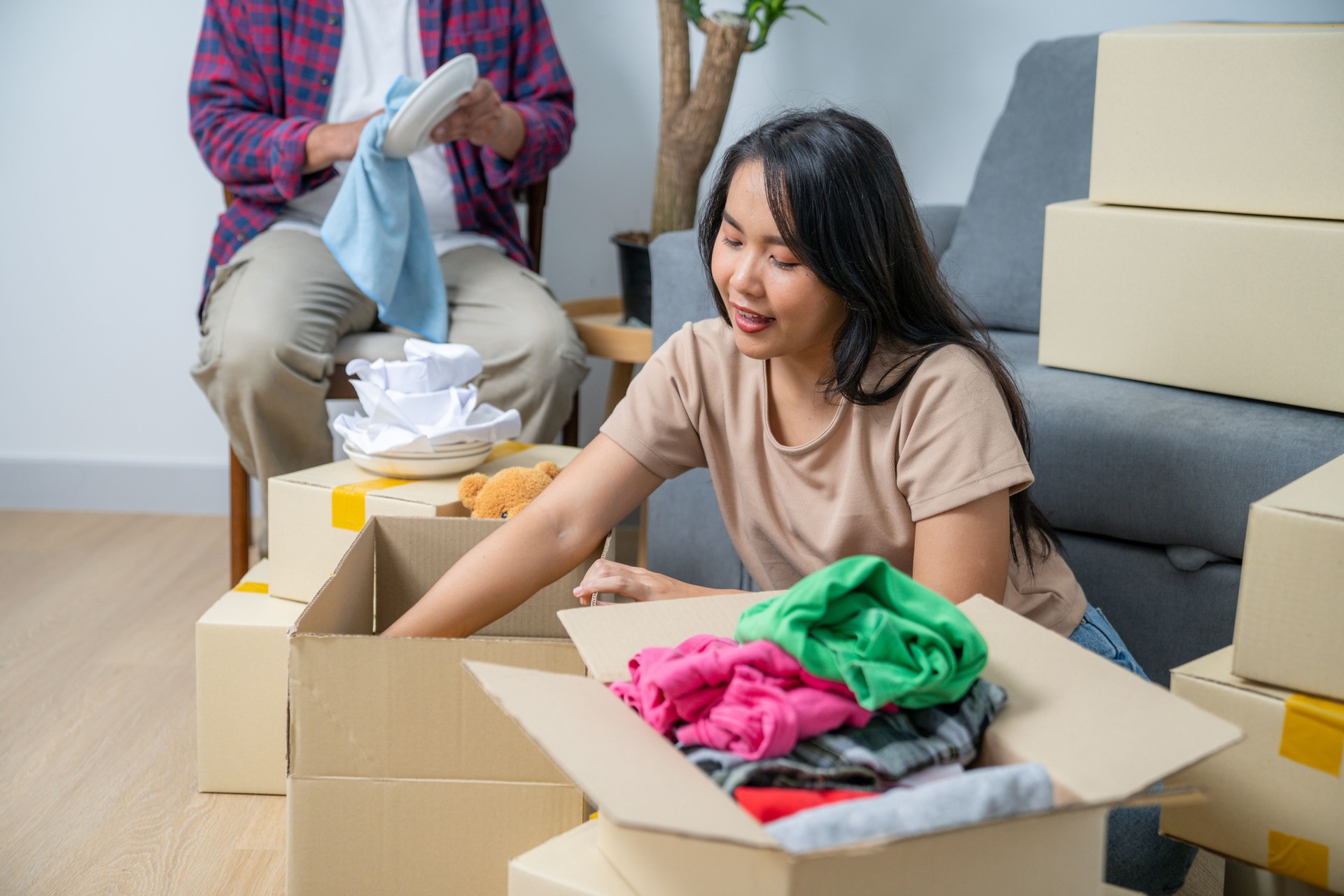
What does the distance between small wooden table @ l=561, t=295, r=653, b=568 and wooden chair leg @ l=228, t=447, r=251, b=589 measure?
1.94ft

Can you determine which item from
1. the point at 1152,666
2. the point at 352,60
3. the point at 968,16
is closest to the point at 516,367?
the point at 352,60

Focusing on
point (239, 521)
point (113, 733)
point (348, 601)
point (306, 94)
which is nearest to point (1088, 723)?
point (348, 601)

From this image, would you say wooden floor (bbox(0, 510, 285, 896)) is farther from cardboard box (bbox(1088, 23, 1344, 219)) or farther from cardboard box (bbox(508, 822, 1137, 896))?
cardboard box (bbox(1088, 23, 1344, 219))

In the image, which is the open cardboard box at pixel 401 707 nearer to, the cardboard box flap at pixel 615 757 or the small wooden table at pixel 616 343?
the cardboard box flap at pixel 615 757

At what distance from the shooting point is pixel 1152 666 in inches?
A: 52.1

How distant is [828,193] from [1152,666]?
76 centimetres

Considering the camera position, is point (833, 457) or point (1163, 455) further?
point (1163, 455)

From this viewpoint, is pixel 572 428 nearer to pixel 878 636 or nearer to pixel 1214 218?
pixel 1214 218

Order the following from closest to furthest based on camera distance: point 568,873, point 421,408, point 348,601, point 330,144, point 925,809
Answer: point 925,809
point 568,873
point 348,601
point 421,408
point 330,144

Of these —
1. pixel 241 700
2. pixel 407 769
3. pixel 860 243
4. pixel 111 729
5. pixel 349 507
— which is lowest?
pixel 111 729

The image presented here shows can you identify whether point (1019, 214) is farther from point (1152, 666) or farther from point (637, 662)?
point (637, 662)

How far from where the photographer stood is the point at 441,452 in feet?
4.24

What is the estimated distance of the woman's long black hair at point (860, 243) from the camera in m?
0.93

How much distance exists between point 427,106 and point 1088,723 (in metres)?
1.24
